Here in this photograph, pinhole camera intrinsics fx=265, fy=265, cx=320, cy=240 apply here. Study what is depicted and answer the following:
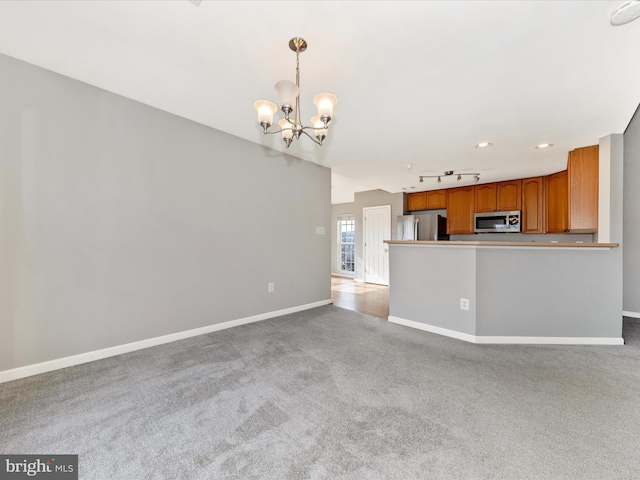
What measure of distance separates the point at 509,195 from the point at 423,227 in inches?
65.0

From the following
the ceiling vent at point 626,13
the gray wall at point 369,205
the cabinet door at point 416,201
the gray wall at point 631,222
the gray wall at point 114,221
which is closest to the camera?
the ceiling vent at point 626,13

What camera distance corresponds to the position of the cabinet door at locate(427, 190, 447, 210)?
5.83 m

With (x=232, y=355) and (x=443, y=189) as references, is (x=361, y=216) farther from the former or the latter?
(x=232, y=355)

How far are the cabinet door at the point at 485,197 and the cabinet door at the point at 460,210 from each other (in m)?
0.11

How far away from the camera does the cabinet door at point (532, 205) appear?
4.76 m

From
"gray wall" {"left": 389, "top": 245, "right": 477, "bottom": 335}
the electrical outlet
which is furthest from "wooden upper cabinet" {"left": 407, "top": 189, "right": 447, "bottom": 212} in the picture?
the electrical outlet

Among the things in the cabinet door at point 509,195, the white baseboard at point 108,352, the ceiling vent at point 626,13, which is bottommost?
the white baseboard at point 108,352

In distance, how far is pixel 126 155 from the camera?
2449 millimetres

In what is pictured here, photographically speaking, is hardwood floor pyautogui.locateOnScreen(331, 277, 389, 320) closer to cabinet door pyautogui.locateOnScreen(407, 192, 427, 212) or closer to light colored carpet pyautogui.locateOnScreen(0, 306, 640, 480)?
light colored carpet pyautogui.locateOnScreen(0, 306, 640, 480)

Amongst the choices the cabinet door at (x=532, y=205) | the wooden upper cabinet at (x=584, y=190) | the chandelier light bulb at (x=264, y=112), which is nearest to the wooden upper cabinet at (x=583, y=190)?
the wooden upper cabinet at (x=584, y=190)

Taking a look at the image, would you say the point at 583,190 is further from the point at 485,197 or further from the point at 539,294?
the point at 485,197

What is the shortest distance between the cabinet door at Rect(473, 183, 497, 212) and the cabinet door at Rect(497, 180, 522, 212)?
0.10 metres

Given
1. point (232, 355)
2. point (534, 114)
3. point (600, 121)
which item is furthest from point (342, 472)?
point (600, 121)

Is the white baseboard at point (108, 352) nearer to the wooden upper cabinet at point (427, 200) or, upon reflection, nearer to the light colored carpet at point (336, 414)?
the light colored carpet at point (336, 414)
